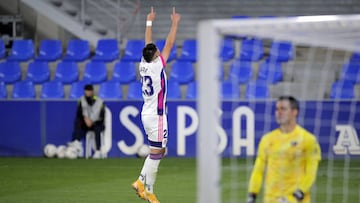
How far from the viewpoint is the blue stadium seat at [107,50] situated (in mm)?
20156

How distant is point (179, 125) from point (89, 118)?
183 centimetres

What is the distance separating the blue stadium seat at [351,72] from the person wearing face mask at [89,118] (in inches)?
191

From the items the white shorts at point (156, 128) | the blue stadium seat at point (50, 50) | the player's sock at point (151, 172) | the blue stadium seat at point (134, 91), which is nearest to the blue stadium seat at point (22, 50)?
the blue stadium seat at point (50, 50)

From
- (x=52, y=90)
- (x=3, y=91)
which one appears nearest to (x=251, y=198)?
(x=52, y=90)

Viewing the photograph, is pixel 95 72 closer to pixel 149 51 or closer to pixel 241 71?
pixel 241 71

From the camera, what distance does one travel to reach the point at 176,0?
21609mm

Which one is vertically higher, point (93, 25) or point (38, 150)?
point (93, 25)

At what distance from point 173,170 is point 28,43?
6.77m

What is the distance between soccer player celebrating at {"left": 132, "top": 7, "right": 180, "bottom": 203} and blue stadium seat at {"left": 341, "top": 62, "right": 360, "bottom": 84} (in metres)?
4.74

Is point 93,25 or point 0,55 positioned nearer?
point 0,55

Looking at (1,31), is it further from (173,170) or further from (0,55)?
(173,170)

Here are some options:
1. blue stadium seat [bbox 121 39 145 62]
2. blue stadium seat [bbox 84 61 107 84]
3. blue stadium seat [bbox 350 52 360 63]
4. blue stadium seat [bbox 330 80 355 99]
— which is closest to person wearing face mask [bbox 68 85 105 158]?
blue stadium seat [bbox 84 61 107 84]

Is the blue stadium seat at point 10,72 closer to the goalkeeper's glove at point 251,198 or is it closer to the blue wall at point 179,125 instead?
the blue wall at point 179,125

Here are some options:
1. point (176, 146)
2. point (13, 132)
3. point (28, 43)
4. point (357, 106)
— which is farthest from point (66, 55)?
point (357, 106)
